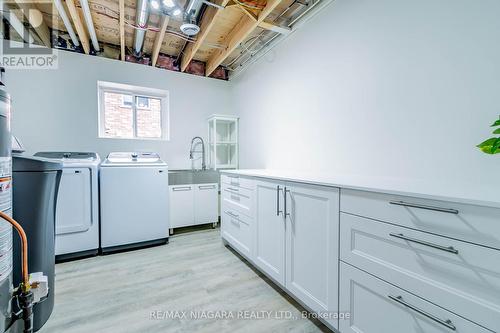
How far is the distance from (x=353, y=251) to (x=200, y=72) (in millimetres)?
3494

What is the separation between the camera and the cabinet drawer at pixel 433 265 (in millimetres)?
733

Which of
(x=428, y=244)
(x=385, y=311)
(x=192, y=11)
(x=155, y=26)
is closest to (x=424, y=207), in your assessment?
(x=428, y=244)

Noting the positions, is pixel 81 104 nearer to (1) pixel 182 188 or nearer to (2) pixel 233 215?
A: (1) pixel 182 188

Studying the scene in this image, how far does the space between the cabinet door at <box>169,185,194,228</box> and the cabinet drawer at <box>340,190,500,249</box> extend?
245cm

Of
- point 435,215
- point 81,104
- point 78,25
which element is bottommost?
point 435,215

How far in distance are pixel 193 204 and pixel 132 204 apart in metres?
0.85

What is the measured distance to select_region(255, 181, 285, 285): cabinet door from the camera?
1.65m

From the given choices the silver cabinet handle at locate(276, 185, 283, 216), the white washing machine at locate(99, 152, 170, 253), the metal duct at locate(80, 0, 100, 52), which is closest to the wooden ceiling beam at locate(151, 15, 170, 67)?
the metal duct at locate(80, 0, 100, 52)

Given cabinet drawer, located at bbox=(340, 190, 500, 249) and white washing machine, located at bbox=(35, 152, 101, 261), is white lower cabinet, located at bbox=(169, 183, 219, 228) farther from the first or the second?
cabinet drawer, located at bbox=(340, 190, 500, 249)

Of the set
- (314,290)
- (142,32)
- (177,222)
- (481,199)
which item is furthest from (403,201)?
(142,32)

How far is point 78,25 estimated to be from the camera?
223cm

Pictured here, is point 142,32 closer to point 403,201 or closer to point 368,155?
point 368,155

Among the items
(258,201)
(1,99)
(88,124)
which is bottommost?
(258,201)

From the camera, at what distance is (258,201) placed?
192cm
